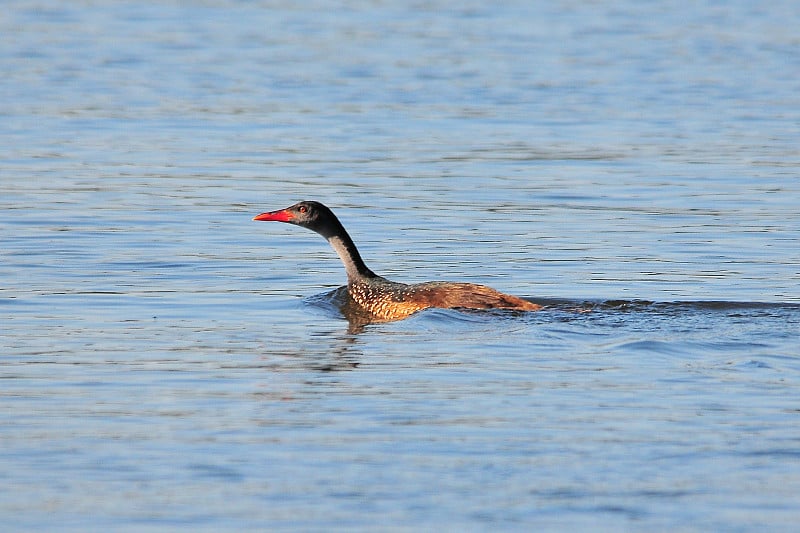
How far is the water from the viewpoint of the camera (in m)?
7.91

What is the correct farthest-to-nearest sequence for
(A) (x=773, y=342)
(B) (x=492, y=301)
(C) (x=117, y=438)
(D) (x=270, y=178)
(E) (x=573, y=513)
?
(D) (x=270, y=178)
(B) (x=492, y=301)
(A) (x=773, y=342)
(C) (x=117, y=438)
(E) (x=573, y=513)

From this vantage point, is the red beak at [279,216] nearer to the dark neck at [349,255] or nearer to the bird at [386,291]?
the bird at [386,291]

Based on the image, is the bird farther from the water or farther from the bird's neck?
the water

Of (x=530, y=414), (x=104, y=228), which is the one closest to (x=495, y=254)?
(x=104, y=228)

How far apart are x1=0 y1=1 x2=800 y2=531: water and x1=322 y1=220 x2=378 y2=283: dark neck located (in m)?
0.35

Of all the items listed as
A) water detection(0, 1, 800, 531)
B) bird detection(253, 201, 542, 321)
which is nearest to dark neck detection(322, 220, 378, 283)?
bird detection(253, 201, 542, 321)

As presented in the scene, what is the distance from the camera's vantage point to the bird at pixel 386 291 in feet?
40.8

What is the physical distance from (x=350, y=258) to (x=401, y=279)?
1.04 metres

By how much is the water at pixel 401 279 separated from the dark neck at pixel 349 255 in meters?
0.35

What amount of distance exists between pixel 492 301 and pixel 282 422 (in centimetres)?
353

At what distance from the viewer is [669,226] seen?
55.3ft

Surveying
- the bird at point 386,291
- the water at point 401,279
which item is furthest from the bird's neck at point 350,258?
the water at point 401,279

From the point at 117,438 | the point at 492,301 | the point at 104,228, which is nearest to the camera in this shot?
the point at 117,438

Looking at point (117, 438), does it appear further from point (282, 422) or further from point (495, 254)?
point (495, 254)
